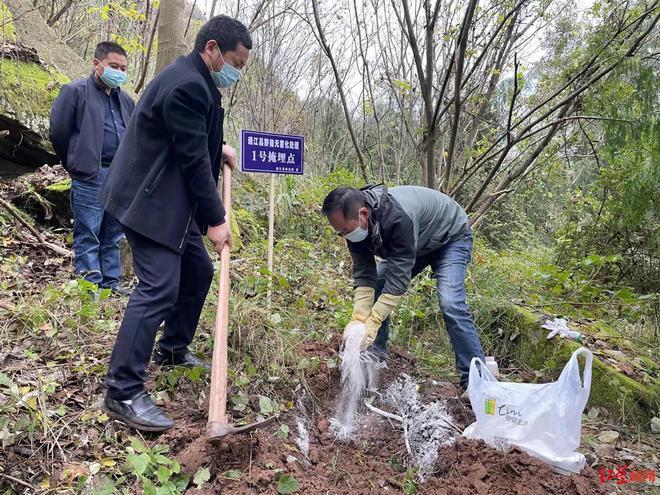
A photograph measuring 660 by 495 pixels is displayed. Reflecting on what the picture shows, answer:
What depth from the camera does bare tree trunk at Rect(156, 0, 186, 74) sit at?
4.16m

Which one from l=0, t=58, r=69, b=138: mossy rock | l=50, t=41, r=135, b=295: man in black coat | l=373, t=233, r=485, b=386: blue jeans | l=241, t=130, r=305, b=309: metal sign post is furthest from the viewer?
l=0, t=58, r=69, b=138: mossy rock

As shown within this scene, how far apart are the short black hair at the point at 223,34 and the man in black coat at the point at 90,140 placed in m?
1.73

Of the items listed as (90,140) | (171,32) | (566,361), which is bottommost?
(566,361)

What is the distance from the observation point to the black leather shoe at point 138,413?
7.02 ft

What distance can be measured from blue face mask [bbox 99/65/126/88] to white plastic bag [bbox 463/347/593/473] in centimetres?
350

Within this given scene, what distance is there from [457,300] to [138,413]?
6.65ft

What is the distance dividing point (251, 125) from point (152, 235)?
6.71 metres

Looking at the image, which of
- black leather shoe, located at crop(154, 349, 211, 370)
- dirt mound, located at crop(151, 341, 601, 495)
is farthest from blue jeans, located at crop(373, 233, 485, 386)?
black leather shoe, located at crop(154, 349, 211, 370)

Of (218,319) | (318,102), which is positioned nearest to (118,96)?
(218,319)

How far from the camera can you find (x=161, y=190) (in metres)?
2.24

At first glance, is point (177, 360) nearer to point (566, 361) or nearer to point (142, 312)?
point (142, 312)

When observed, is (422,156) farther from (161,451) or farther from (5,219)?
(5,219)
